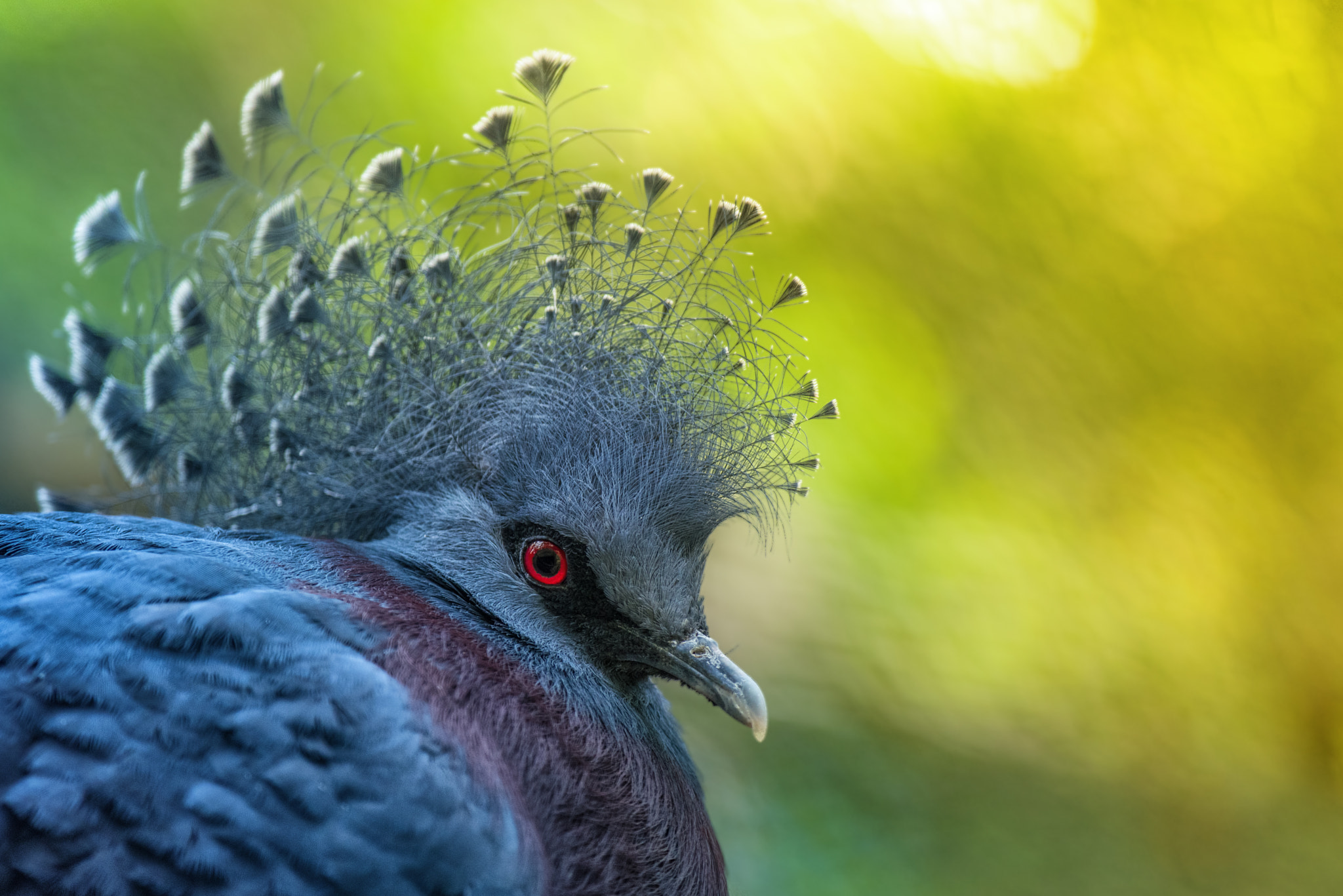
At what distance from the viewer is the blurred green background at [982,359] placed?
140 centimetres

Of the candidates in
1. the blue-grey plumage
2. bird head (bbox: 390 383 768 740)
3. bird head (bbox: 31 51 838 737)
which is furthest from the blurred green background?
the blue-grey plumage

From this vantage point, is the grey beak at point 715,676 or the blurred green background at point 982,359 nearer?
the grey beak at point 715,676

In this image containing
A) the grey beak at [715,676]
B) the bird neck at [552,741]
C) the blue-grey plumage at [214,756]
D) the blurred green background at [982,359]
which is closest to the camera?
the blue-grey plumage at [214,756]

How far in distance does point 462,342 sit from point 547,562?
0.27 m

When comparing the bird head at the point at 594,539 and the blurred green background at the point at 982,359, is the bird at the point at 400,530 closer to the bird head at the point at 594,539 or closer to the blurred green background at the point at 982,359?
the bird head at the point at 594,539

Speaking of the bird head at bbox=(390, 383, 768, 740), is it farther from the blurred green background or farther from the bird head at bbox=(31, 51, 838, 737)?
the blurred green background

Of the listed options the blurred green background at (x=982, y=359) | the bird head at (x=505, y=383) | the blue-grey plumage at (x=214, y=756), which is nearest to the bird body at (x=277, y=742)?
the blue-grey plumage at (x=214, y=756)

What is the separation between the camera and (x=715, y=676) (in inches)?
39.4

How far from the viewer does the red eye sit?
1.04 metres

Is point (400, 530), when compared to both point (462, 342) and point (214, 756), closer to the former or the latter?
point (462, 342)

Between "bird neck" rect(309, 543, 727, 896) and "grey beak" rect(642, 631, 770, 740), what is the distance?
8 cm

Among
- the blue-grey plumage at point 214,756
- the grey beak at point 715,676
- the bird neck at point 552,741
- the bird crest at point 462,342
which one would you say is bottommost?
the blue-grey plumage at point 214,756

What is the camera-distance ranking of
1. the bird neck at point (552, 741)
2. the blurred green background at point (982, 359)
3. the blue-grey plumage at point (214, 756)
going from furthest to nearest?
the blurred green background at point (982, 359)
the bird neck at point (552, 741)
the blue-grey plumage at point (214, 756)

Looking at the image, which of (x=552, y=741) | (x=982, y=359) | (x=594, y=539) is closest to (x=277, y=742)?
(x=552, y=741)
